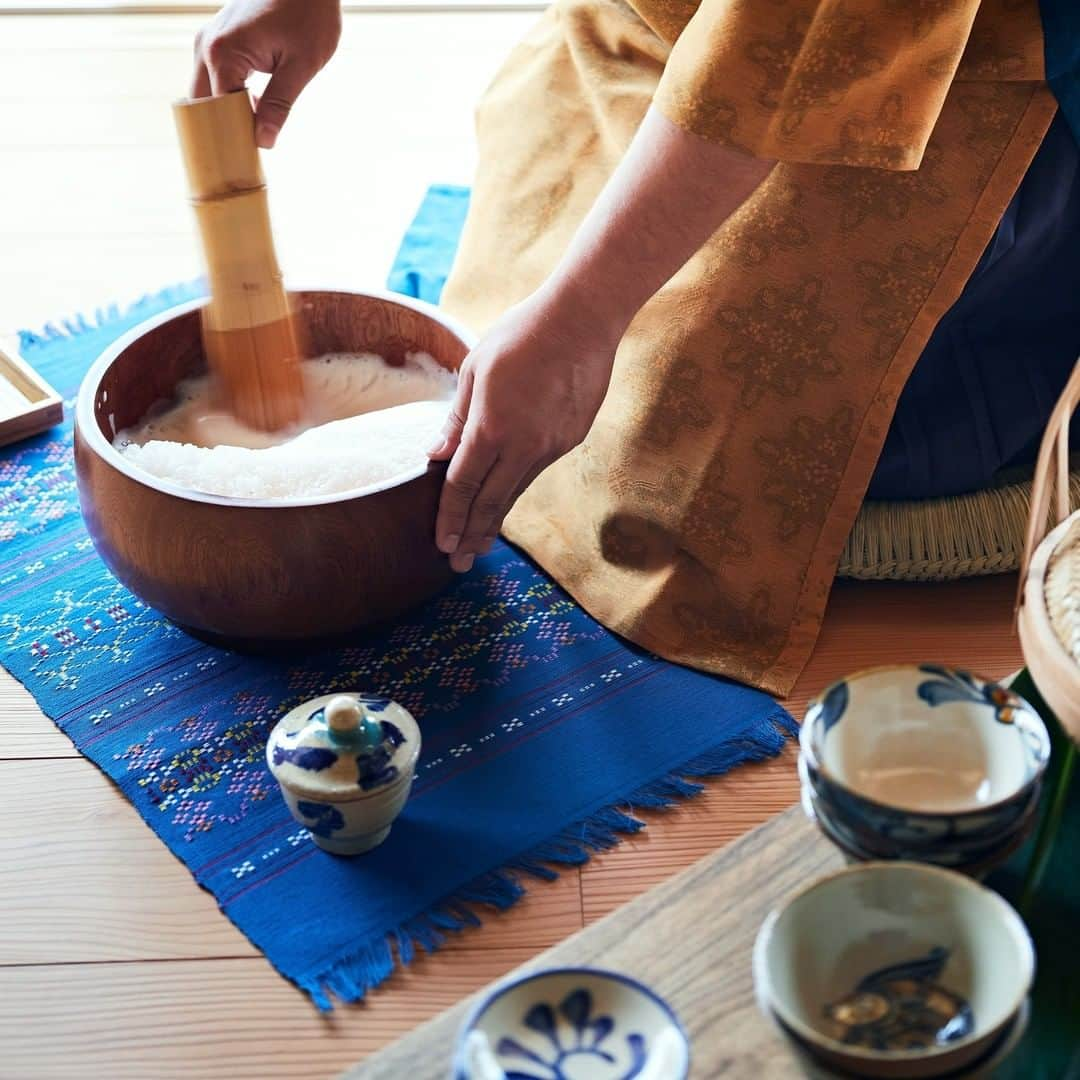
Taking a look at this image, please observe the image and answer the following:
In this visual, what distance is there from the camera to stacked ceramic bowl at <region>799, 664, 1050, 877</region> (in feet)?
2.10

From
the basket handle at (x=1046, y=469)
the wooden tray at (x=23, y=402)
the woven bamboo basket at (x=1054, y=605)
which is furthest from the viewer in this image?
the wooden tray at (x=23, y=402)

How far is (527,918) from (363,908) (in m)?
0.12

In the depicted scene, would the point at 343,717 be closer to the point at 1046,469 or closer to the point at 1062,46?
the point at 1046,469

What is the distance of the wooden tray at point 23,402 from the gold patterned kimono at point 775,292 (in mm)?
575

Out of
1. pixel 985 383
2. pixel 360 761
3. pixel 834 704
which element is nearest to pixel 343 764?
pixel 360 761

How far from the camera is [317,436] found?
4.05 ft

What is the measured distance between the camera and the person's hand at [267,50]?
4.18 ft

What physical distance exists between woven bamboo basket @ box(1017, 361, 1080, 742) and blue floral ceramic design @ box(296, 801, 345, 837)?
19.5 inches

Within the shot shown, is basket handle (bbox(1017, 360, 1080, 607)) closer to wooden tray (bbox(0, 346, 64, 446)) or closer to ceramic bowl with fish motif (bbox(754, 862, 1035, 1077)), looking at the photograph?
ceramic bowl with fish motif (bbox(754, 862, 1035, 1077))

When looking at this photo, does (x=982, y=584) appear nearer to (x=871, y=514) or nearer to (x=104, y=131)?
(x=871, y=514)

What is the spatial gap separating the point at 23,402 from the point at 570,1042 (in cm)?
123

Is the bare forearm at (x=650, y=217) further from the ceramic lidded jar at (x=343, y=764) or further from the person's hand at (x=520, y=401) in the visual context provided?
the ceramic lidded jar at (x=343, y=764)

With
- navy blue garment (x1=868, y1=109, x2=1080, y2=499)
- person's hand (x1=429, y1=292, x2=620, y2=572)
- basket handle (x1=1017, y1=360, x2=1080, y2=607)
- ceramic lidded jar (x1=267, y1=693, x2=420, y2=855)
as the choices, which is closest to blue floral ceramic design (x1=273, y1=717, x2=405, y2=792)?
ceramic lidded jar (x1=267, y1=693, x2=420, y2=855)

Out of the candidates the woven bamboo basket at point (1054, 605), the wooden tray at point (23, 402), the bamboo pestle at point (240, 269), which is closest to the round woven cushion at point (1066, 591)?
the woven bamboo basket at point (1054, 605)
